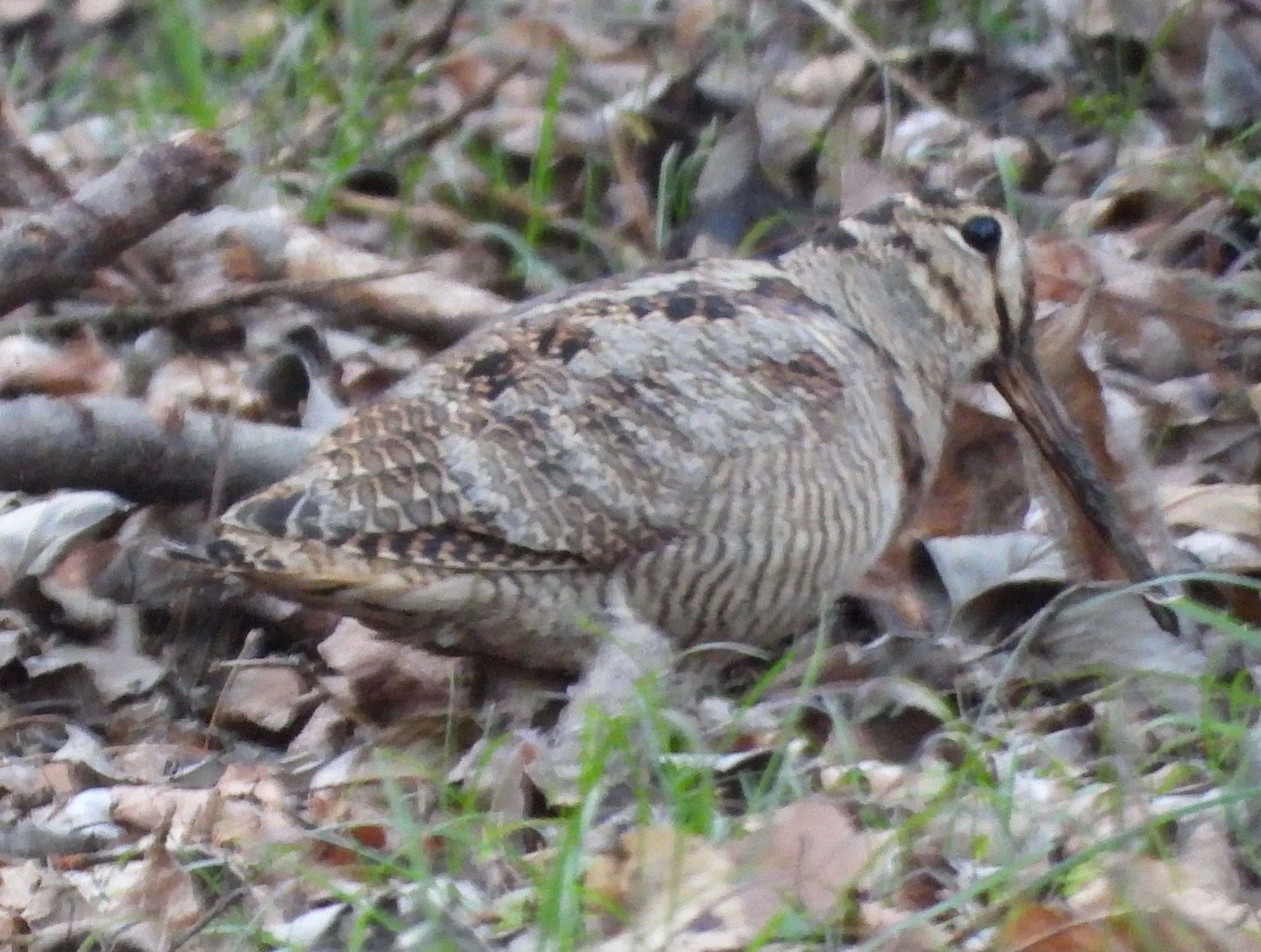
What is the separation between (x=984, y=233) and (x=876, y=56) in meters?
1.80

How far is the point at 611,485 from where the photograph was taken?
378cm

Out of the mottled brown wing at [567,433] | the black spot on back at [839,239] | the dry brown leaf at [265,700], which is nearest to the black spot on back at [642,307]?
the mottled brown wing at [567,433]

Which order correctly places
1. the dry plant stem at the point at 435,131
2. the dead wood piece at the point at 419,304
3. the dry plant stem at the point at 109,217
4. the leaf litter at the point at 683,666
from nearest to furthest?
1. the leaf litter at the point at 683,666
2. the dry plant stem at the point at 109,217
3. the dead wood piece at the point at 419,304
4. the dry plant stem at the point at 435,131

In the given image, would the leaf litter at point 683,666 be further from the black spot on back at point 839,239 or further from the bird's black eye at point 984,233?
the black spot on back at point 839,239

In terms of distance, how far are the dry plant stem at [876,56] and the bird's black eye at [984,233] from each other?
1762 mm

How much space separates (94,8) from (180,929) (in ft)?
17.7

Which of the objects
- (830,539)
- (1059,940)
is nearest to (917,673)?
(830,539)

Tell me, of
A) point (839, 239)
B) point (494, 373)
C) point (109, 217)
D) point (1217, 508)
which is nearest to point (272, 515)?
point (494, 373)

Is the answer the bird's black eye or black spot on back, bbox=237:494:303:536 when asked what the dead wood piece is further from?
black spot on back, bbox=237:494:303:536

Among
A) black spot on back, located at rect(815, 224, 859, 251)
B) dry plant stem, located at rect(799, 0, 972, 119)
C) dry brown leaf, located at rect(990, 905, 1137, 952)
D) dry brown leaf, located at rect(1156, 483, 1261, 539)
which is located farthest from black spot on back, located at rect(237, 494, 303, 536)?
dry plant stem, located at rect(799, 0, 972, 119)

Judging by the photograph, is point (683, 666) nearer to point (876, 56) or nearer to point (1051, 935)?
point (1051, 935)

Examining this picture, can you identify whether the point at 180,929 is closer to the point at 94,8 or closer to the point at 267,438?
the point at 267,438

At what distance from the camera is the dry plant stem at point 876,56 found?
19.7 ft

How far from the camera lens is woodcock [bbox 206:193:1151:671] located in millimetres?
3736
